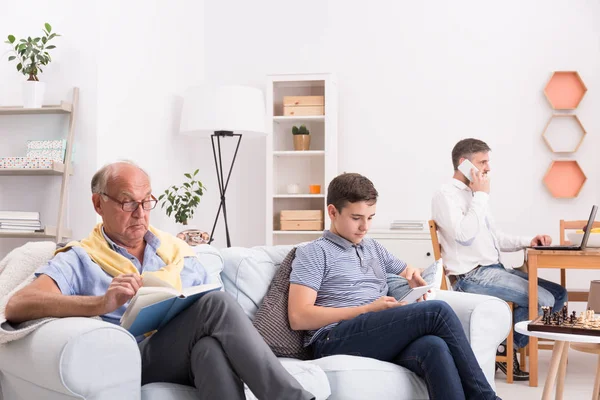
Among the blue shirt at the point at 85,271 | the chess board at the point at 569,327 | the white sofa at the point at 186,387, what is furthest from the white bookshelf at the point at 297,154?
the blue shirt at the point at 85,271

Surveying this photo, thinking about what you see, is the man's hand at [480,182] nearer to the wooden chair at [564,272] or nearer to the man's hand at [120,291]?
the wooden chair at [564,272]

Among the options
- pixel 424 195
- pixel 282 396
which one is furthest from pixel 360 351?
pixel 424 195

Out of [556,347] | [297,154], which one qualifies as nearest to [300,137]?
[297,154]

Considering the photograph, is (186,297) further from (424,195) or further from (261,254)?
(424,195)

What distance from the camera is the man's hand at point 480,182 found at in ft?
13.3

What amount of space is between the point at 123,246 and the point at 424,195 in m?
3.58

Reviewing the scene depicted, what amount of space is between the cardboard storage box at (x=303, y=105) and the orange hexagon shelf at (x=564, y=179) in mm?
1720

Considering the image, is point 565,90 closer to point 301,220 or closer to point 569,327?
point 301,220

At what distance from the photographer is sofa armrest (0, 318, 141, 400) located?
1.81 meters

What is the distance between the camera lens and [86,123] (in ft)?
14.4

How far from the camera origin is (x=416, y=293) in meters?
2.47

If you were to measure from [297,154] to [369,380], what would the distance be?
11.3 feet

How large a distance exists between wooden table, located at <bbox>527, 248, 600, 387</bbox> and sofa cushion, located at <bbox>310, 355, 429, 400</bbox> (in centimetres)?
165

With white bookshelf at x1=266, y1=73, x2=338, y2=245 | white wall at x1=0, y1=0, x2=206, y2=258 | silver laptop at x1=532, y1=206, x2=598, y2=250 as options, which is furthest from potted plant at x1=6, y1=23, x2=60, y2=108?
silver laptop at x1=532, y1=206, x2=598, y2=250
